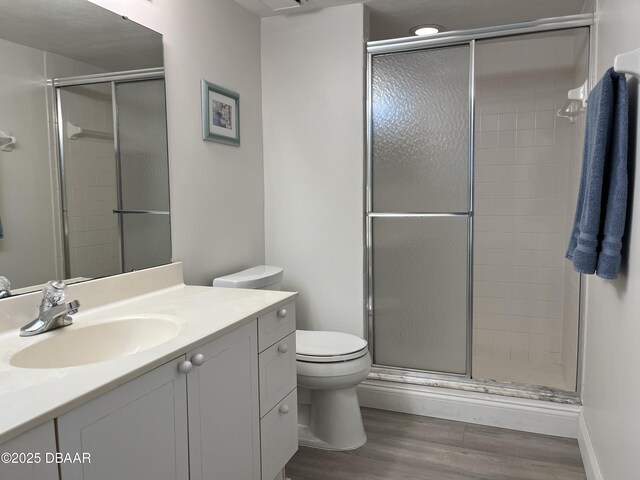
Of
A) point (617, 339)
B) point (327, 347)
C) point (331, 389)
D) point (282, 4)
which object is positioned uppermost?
point (282, 4)

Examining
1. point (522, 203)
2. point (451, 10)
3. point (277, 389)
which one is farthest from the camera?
point (522, 203)

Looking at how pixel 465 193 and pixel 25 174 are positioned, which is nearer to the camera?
pixel 25 174

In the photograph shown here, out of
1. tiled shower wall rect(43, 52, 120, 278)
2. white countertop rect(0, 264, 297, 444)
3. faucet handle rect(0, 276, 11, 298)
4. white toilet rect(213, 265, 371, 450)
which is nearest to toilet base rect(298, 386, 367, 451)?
white toilet rect(213, 265, 371, 450)

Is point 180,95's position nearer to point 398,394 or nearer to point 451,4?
point 451,4

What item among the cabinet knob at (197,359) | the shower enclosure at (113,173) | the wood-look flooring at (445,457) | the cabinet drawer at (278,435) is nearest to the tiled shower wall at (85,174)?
the shower enclosure at (113,173)

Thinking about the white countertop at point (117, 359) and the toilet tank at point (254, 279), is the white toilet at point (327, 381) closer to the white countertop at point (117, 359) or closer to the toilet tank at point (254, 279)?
the toilet tank at point (254, 279)

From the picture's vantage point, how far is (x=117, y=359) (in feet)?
3.81

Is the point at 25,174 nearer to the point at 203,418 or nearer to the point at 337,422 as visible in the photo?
the point at 203,418

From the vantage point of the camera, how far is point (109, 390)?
41.1 inches

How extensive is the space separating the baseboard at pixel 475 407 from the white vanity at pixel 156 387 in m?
0.95

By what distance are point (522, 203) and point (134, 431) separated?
3.16 m

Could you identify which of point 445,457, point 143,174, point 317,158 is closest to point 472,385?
point 445,457

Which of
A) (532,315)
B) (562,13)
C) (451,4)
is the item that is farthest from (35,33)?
(532,315)

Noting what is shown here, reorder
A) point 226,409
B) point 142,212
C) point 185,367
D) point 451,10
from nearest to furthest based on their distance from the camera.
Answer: point 185,367 < point 226,409 < point 142,212 < point 451,10
